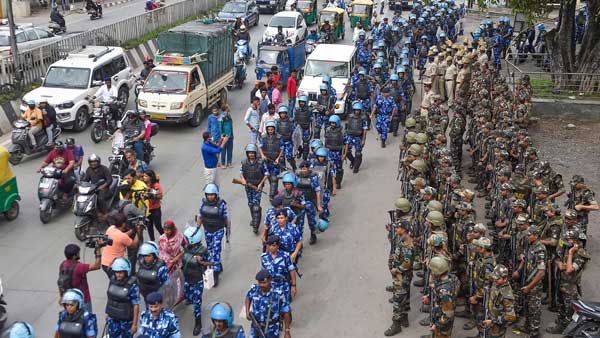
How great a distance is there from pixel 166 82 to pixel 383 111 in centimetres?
556

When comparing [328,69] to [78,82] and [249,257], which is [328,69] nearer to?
[78,82]

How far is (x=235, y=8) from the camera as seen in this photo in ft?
102

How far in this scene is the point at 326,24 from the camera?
91.1ft

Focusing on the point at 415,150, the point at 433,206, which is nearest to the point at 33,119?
the point at 415,150

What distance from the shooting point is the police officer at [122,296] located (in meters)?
7.46

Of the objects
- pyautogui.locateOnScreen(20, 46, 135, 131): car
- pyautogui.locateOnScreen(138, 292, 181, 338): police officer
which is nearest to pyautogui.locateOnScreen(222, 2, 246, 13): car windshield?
pyautogui.locateOnScreen(20, 46, 135, 131): car

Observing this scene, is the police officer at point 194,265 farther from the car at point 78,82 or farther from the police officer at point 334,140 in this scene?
the car at point 78,82

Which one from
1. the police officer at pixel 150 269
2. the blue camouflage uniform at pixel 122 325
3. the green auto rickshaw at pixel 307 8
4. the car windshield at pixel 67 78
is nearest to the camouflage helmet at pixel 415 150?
the police officer at pixel 150 269

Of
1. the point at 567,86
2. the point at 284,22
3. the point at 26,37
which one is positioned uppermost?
the point at 284,22

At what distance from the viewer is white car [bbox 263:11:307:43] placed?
85.0 feet

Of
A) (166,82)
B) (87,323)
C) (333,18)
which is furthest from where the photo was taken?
(333,18)

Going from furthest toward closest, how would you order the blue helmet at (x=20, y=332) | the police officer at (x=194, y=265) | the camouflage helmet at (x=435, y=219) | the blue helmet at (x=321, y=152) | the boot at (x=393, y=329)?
the blue helmet at (x=321, y=152) < the boot at (x=393, y=329) < the camouflage helmet at (x=435, y=219) < the police officer at (x=194, y=265) < the blue helmet at (x=20, y=332)

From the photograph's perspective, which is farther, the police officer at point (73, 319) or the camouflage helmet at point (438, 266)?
the camouflage helmet at point (438, 266)

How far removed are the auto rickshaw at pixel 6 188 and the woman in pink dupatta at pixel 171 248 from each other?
4.20 m
